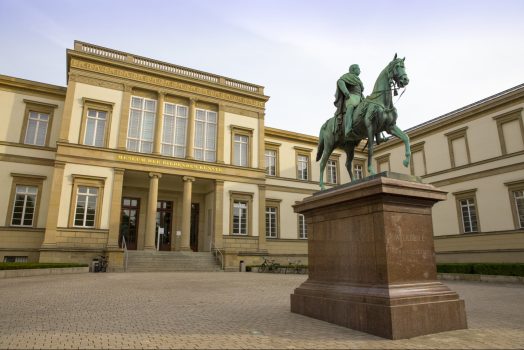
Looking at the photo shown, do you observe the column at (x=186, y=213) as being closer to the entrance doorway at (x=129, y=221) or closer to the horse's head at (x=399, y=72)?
the entrance doorway at (x=129, y=221)

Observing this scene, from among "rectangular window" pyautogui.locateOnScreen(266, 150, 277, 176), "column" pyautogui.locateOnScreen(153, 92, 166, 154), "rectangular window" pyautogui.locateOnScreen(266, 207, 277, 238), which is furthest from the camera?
"rectangular window" pyautogui.locateOnScreen(266, 150, 277, 176)

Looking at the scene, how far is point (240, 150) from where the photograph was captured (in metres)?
27.9

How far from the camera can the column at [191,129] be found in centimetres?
2558

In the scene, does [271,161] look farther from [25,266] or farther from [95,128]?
[25,266]

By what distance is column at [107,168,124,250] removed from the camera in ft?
71.6

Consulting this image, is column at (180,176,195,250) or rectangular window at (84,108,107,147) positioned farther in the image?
column at (180,176,195,250)

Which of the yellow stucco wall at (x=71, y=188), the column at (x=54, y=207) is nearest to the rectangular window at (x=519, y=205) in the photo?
the yellow stucco wall at (x=71, y=188)

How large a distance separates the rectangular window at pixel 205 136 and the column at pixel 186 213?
2.00 metres

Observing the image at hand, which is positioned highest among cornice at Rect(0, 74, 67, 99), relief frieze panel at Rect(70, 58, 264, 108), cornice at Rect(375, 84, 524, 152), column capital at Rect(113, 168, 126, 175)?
relief frieze panel at Rect(70, 58, 264, 108)

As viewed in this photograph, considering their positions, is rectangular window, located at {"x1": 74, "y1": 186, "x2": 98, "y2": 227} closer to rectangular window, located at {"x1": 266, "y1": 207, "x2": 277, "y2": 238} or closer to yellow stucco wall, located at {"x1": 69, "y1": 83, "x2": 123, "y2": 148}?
yellow stucco wall, located at {"x1": 69, "y1": 83, "x2": 123, "y2": 148}

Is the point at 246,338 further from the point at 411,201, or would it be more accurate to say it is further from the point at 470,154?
the point at 470,154

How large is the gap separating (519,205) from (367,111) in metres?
20.7

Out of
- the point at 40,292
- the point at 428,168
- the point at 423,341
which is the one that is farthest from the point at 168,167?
the point at 423,341

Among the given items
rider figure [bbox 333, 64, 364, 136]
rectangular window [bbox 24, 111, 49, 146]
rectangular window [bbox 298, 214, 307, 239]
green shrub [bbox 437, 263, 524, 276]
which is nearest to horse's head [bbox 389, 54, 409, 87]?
rider figure [bbox 333, 64, 364, 136]
